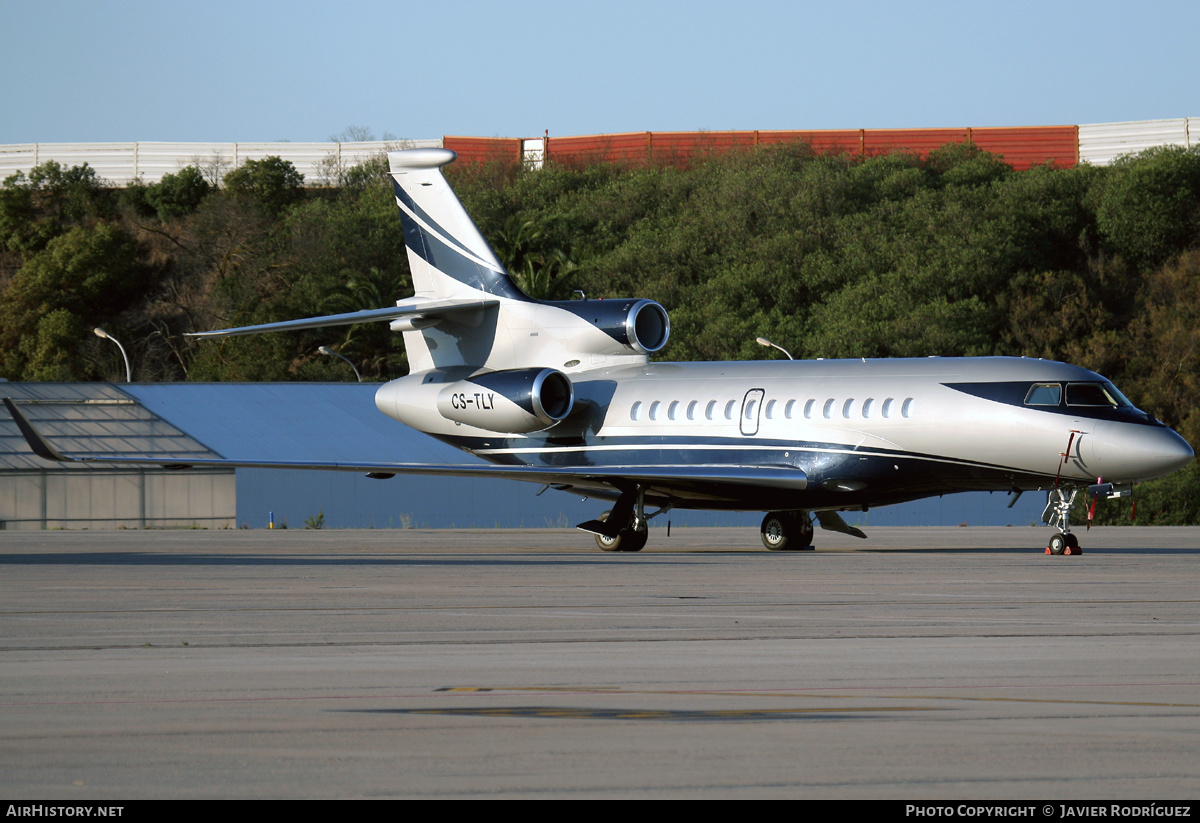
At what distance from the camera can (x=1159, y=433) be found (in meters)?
25.9

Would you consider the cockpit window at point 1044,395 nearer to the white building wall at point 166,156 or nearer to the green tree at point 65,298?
the green tree at point 65,298

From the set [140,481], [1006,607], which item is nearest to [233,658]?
[1006,607]

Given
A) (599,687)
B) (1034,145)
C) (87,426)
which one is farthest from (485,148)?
(599,687)

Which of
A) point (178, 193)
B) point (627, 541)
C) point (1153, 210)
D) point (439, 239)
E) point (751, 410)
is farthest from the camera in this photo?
point (178, 193)

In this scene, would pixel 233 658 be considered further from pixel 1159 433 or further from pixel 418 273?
pixel 418 273

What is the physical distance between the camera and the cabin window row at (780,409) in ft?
91.0

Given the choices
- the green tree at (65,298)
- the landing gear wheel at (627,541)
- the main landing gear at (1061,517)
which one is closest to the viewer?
the main landing gear at (1061,517)

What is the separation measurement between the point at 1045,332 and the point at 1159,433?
56.5 m

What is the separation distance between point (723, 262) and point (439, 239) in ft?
183

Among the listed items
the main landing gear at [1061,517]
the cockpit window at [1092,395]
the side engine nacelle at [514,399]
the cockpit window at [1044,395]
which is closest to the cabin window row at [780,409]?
the side engine nacelle at [514,399]

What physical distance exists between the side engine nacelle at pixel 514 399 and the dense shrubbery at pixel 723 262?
44.9 m

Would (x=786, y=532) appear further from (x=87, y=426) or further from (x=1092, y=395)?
(x=87, y=426)

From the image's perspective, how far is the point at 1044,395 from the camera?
2661 cm

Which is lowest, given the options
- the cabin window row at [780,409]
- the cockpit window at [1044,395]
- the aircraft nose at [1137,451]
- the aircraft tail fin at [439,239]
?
the aircraft nose at [1137,451]
